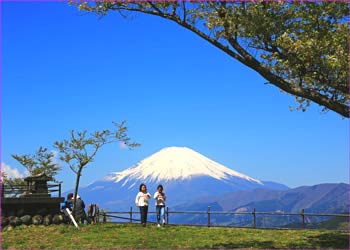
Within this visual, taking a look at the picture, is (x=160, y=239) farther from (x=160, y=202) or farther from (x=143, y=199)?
(x=143, y=199)

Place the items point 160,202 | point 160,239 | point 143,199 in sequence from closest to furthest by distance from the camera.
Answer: point 160,239 < point 160,202 < point 143,199

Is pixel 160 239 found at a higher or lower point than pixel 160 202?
lower

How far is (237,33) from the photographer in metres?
15.8

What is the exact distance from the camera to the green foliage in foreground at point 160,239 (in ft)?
56.8

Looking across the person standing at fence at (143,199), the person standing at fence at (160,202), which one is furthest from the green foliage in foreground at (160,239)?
the person standing at fence at (143,199)

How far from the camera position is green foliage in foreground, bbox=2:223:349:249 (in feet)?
56.8

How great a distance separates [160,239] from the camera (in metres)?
18.8

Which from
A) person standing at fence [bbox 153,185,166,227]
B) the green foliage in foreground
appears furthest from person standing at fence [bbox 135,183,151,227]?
the green foliage in foreground

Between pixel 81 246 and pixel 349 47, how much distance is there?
11.7m

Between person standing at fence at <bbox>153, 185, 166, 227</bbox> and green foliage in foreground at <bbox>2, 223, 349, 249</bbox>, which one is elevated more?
person standing at fence at <bbox>153, 185, 166, 227</bbox>

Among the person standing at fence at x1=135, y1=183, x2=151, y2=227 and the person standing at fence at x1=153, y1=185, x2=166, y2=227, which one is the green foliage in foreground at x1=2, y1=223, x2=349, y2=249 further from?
the person standing at fence at x1=135, y1=183, x2=151, y2=227

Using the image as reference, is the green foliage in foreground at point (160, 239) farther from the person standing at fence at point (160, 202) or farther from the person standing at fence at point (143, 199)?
the person standing at fence at point (143, 199)

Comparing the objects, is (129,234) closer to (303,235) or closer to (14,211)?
(303,235)

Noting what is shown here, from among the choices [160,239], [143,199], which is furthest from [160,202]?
[160,239]
